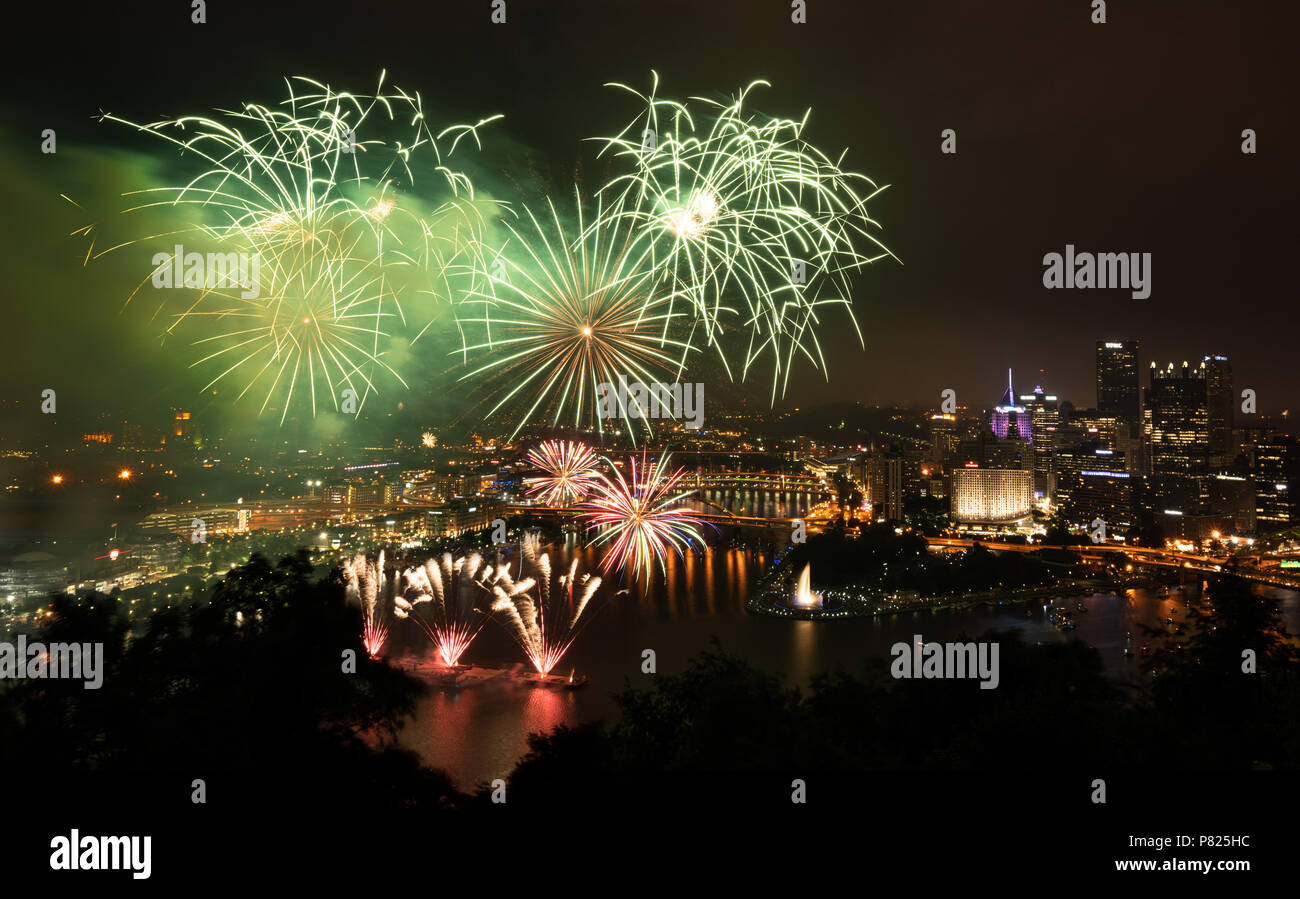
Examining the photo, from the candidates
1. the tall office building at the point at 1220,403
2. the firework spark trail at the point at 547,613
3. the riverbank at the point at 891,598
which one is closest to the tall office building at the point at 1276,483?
the tall office building at the point at 1220,403

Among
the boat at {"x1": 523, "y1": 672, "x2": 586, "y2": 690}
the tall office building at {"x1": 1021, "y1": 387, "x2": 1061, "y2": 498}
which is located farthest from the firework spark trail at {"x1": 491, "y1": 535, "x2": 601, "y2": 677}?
the tall office building at {"x1": 1021, "y1": 387, "x2": 1061, "y2": 498}

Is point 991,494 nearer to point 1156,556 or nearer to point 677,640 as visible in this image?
point 1156,556

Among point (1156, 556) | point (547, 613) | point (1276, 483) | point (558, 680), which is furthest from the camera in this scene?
point (1276, 483)

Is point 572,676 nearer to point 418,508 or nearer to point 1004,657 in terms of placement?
point 1004,657

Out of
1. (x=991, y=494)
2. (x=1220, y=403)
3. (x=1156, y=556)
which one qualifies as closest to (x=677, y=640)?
(x=1156, y=556)

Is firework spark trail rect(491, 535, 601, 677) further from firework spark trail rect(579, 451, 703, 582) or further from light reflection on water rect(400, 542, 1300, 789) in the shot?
firework spark trail rect(579, 451, 703, 582)

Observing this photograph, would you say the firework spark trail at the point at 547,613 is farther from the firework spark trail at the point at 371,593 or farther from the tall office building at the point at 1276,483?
the tall office building at the point at 1276,483
